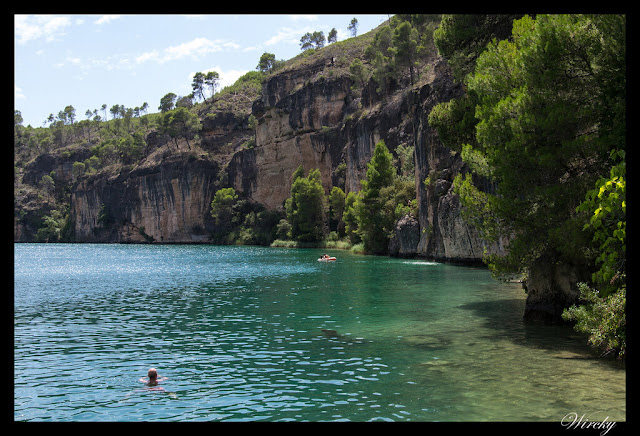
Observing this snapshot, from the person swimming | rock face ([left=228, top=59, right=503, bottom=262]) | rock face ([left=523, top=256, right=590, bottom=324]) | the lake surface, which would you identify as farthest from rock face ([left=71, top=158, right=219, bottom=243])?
the person swimming

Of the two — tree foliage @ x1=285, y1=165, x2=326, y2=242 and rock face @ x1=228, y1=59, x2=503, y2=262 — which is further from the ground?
rock face @ x1=228, y1=59, x2=503, y2=262

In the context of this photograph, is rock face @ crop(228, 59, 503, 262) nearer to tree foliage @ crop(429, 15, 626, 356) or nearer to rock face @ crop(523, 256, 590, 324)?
rock face @ crop(523, 256, 590, 324)

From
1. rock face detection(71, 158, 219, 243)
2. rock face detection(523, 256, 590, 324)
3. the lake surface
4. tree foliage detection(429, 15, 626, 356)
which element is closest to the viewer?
the lake surface

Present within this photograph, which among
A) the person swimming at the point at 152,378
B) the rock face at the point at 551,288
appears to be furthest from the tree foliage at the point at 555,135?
the person swimming at the point at 152,378

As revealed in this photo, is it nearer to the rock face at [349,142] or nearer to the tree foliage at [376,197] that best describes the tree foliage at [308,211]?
the rock face at [349,142]

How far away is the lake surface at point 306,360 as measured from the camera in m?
11.4

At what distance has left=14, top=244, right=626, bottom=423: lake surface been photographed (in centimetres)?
1142

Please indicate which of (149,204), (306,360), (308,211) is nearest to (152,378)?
(306,360)

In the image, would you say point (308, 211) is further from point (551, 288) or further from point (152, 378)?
point (152, 378)

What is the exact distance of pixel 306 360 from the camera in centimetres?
1557

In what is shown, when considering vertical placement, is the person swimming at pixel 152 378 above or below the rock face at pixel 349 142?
below

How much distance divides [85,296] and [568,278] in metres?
25.6

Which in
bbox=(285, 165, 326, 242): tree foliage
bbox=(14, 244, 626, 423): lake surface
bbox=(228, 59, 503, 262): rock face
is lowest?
bbox=(14, 244, 626, 423): lake surface

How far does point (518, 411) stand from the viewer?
1093 centimetres
